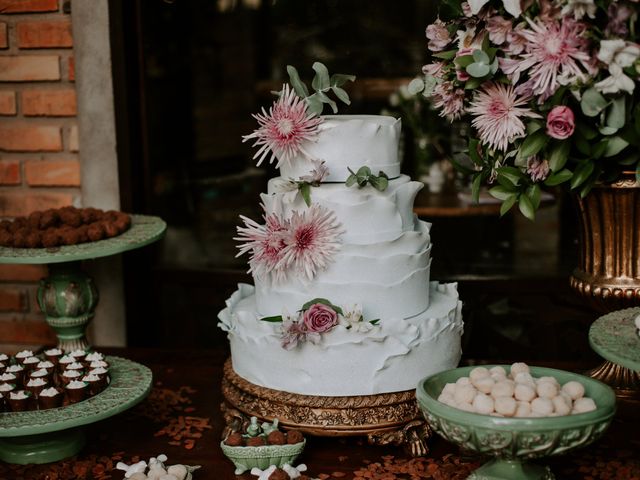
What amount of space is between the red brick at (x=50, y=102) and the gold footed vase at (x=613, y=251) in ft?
4.77

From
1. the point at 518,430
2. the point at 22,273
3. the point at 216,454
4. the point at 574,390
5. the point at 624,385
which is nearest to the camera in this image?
the point at 518,430

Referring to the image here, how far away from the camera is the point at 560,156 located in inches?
67.1

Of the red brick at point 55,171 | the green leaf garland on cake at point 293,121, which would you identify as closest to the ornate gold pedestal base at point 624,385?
the green leaf garland on cake at point 293,121

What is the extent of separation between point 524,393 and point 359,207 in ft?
1.65

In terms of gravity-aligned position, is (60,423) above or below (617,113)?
below

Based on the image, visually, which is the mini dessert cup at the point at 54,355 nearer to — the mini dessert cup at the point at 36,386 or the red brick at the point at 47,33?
the mini dessert cup at the point at 36,386

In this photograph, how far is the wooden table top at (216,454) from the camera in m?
1.70

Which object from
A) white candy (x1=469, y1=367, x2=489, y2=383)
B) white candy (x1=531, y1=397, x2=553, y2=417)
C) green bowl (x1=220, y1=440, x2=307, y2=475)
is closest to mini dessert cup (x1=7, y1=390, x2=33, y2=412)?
green bowl (x1=220, y1=440, x2=307, y2=475)

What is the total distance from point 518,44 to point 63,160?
1.46 meters

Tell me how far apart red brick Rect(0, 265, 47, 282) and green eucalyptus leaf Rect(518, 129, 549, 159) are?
1555 millimetres

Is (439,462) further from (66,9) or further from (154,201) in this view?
(66,9)

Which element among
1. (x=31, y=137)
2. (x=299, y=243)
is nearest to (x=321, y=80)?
(x=299, y=243)

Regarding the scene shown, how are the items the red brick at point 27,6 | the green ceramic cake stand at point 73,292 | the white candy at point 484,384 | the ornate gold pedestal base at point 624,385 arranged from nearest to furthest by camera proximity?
1. the white candy at point 484,384
2. the ornate gold pedestal base at point 624,385
3. the green ceramic cake stand at point 73,292
4. the red brick at point 27,6

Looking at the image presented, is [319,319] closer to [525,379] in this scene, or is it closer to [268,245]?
[268,245]
